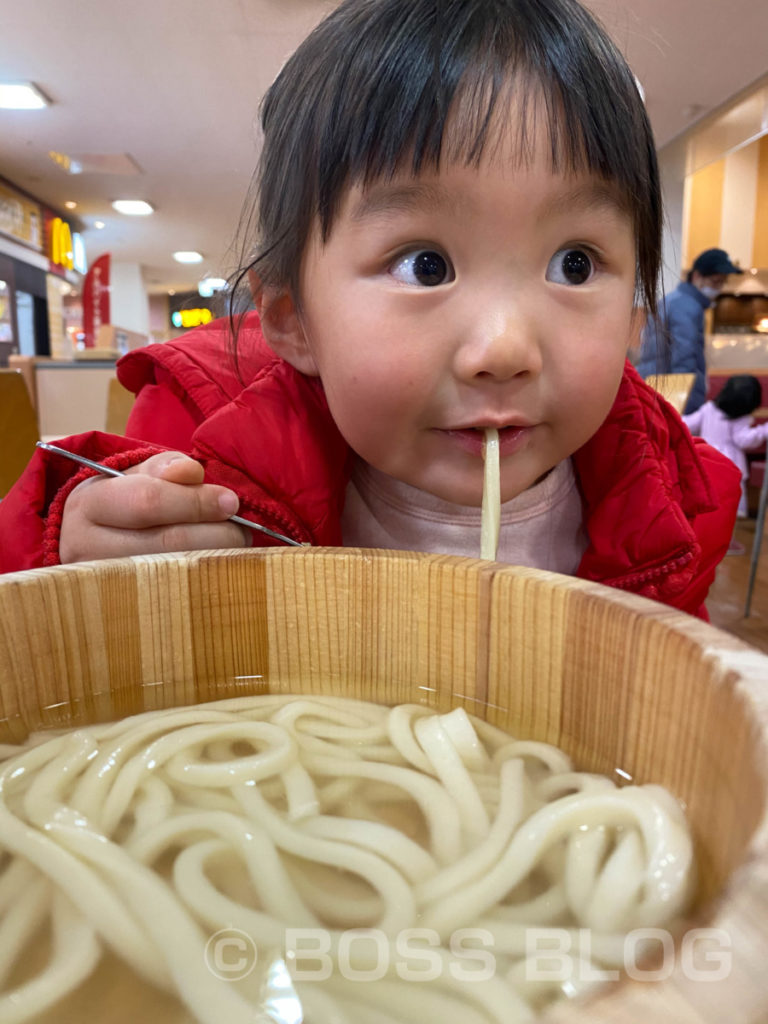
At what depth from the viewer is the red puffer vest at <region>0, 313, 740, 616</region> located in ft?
2.24

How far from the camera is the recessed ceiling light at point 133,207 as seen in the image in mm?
8117

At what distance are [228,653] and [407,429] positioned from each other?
→ 0.23 m

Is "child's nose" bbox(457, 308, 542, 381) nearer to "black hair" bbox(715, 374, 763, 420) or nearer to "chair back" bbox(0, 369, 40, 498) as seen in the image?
"chair back" bbox(0, 369, 40, 498)

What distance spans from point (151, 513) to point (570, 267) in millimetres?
364

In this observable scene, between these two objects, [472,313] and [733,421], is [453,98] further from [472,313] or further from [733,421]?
[733,421]

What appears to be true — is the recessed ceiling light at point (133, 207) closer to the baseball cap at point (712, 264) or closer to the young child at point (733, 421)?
the baseball cap at point (712, 264)

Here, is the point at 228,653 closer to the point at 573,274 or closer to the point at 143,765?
the point at 143,765

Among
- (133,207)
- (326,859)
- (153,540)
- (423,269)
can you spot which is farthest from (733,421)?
(133,207)

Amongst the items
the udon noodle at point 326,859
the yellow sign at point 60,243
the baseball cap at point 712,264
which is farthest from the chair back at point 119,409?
the yellow sign at point 60,243

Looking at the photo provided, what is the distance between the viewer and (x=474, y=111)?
0.54 m

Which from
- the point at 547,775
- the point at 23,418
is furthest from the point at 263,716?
the point at 23,418

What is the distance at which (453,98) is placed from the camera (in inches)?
21.3

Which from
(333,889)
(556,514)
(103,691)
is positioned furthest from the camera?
(556,514)

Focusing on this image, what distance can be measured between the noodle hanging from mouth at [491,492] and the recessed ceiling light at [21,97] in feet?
18.4
